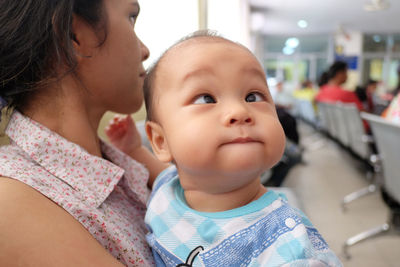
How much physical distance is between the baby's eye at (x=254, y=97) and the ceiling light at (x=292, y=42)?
15.7 m

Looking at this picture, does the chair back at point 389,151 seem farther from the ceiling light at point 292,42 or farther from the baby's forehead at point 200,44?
the ceiling light at point 292,42

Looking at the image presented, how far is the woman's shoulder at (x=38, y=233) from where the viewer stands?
1.48 ft

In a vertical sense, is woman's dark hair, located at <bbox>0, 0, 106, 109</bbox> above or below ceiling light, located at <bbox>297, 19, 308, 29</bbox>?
above

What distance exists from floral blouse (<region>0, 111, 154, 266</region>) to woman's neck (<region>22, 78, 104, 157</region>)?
0.03 meters

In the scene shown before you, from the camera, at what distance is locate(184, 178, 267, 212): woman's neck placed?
0.59m

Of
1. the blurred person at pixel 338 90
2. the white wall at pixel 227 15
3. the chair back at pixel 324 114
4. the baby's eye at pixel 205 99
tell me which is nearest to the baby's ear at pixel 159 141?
the baby's eye at pixel 205 99

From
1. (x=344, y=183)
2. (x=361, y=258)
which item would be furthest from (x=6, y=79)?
(x=344, y=183)

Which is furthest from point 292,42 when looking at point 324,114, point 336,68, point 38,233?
point 38,233

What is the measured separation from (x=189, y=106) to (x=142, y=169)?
1.33 ft

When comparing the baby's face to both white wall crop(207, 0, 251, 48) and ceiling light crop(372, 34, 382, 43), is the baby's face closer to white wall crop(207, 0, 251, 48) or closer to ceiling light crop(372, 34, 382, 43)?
white wall crop(207, 0, 251, 48)

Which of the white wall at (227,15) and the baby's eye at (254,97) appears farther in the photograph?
the white wall at (227,15)

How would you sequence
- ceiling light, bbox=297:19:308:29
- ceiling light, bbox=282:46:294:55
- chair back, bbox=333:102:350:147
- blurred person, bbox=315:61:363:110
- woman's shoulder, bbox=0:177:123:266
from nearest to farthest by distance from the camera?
woman's shoulder, bbox=0:177:123:266, chair back, bbox=333:102:350:147, blurred person, bbox=315:61:363:110, ceiling light, bbox=297:19:308:29, ceiling light, bbox=282:46:294:55

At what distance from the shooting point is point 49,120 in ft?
2.22

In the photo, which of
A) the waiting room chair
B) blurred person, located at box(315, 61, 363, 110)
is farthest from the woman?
blurred person, located at box(315, 61, 363, 110)
